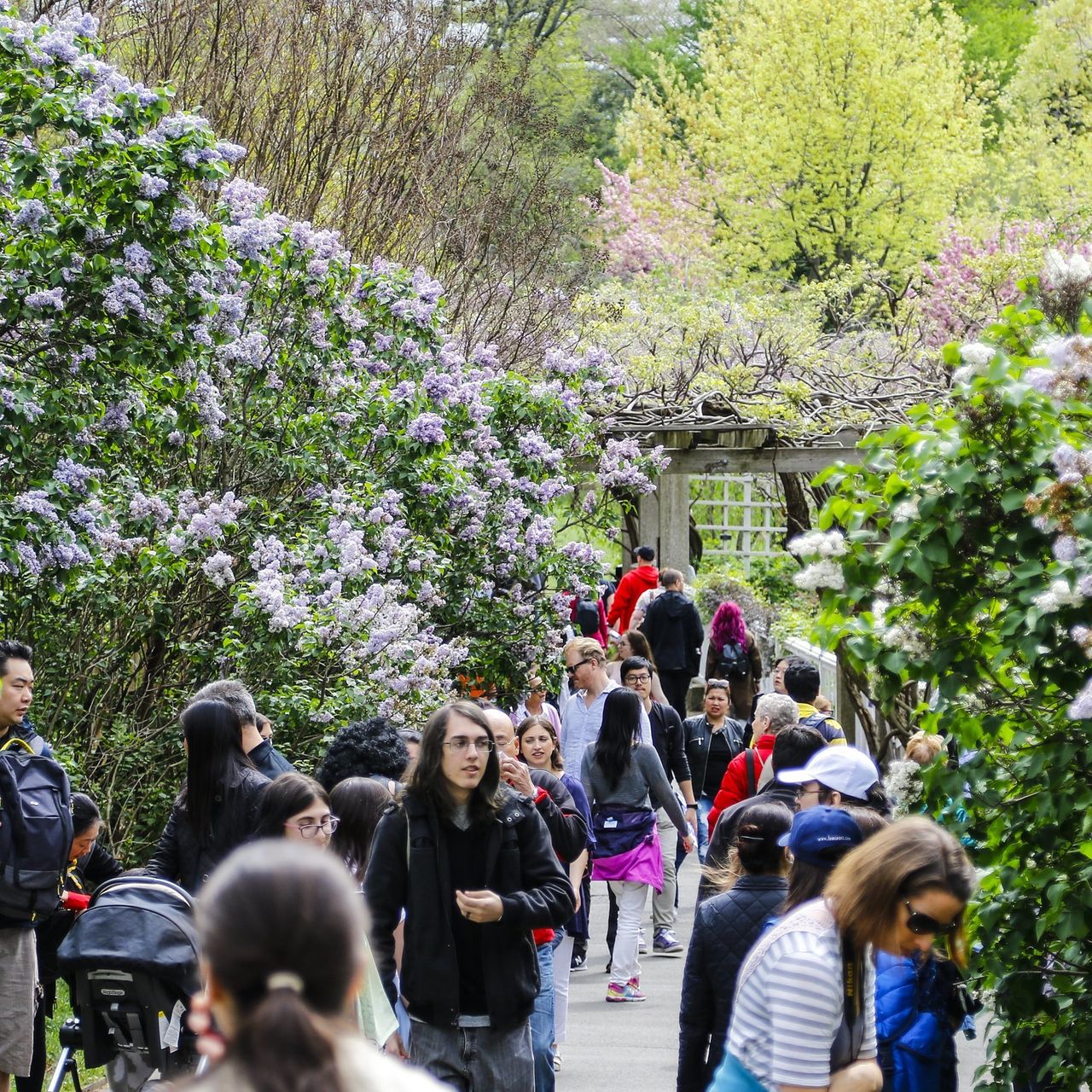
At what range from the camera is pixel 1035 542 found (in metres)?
4.40

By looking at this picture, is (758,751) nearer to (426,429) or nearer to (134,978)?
(426,429)

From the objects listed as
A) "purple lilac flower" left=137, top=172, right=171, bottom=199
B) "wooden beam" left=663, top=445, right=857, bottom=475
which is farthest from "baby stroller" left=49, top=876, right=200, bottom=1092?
"wooden beam" left=663, top=445, right=857, bottom=475

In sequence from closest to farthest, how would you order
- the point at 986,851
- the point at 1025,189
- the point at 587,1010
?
the point at 986,851
the point at 587,1010
the point at 1025,189

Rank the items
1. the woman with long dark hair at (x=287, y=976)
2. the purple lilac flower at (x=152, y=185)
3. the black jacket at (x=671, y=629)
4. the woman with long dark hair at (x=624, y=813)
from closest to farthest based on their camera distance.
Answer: the woman with long dark hair at (x=287, y=976)
the purple lilac flower at (x=152, y=185)
the woman with long dark hair at (x=624, y=813)
the black jacket at (x=671, y=629)

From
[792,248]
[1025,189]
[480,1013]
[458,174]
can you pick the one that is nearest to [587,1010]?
[480,1013]

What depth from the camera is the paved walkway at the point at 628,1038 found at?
767 cm

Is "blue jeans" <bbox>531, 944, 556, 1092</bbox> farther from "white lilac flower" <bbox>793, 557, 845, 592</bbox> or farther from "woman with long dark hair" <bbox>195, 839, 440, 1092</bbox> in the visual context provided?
"woman with long dark hair" <bbox>195, 839, 440, 1092</bbox>

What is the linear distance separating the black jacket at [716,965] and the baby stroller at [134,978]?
5.00 feet

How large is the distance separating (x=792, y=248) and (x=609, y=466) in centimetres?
1945

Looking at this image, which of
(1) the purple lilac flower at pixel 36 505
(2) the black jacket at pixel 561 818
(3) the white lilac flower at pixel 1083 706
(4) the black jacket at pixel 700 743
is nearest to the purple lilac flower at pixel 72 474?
(1) the purple lilac flower at pixel 36 505

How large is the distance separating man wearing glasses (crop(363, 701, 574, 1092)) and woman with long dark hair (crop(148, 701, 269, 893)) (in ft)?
2.93

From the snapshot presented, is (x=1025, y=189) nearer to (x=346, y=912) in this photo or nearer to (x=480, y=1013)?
(x=480, y=1013)

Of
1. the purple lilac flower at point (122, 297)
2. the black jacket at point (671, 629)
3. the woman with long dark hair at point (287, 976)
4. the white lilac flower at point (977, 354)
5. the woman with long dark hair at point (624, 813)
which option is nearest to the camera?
the woman with long dark hair at point (287, 976)

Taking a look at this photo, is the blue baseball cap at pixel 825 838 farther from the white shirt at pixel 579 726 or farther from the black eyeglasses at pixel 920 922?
the white shirt at pixel 579 726
